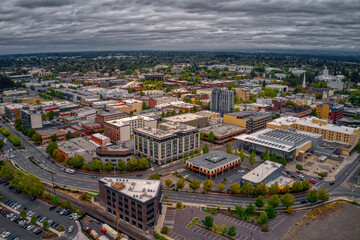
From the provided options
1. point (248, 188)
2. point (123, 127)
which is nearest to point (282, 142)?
point (248, 188)

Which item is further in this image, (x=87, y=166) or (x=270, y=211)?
(x=87, y=166)

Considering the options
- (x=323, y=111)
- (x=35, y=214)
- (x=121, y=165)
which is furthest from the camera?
(x=323, y=111)

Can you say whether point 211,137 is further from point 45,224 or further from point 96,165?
point 45,224

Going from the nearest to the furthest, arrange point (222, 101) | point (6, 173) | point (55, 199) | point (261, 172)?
point (55, 199) → point (261, 172) → point (6, 173) → point (222, 101)

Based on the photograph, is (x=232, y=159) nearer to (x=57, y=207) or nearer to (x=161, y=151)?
(x=161, y=151)

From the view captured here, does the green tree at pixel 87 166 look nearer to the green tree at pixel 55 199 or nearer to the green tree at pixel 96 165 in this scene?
the green tree at pixel 96 165

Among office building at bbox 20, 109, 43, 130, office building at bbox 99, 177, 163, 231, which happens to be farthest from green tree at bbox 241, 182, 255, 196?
office building at bbox 20, 109, 43, 130

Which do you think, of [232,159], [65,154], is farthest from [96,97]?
[232,159]
